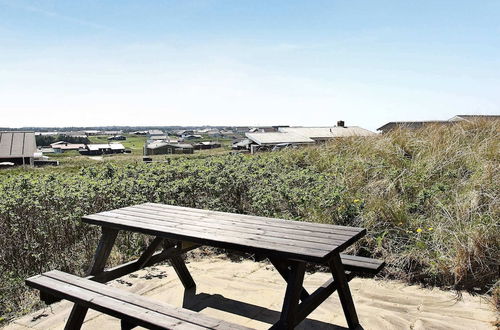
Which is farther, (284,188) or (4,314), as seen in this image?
(284,188)

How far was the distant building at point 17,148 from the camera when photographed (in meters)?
56.7

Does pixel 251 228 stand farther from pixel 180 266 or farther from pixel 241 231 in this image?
pixel 180 266

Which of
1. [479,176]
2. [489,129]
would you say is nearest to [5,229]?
[479,176]

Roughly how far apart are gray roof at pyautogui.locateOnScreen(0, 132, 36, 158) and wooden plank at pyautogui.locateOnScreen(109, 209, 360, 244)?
6276 cm

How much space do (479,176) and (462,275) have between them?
1.93m

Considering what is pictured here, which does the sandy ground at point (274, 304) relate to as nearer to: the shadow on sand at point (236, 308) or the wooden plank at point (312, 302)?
the shadow on sand at point (236, 308)

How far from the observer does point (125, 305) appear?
2.23m

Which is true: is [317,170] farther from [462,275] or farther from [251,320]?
[251,320]

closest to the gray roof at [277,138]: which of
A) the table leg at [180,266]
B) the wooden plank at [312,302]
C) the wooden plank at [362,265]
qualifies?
the table leg at [180,266]

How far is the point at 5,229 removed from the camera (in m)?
Result: 4.15

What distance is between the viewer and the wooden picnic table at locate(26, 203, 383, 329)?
7.12 feet

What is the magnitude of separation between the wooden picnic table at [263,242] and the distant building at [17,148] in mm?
60692

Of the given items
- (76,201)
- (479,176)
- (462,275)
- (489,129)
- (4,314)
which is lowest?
(4,314)

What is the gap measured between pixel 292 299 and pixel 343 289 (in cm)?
67
